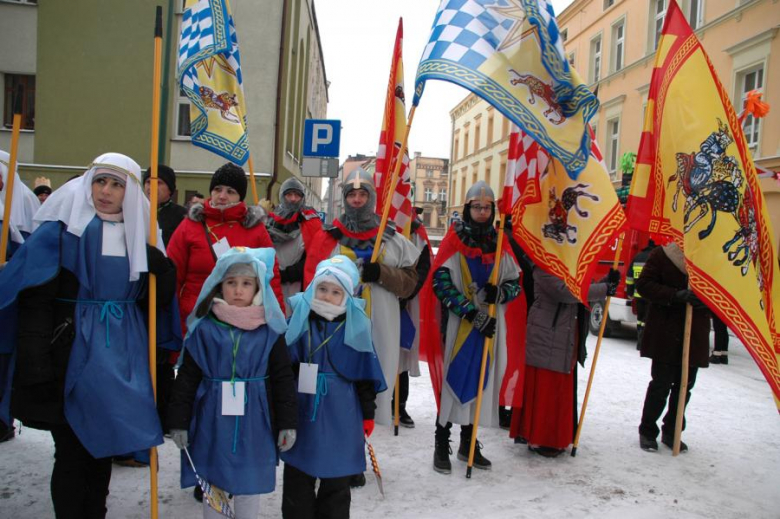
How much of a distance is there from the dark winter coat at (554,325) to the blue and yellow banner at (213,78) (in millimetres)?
2745

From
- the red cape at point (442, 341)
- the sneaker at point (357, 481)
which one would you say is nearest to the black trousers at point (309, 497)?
the sneaker at point (357, 481)

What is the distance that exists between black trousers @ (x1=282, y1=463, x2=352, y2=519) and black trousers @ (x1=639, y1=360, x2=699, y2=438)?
312cm

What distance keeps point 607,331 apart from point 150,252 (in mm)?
9880

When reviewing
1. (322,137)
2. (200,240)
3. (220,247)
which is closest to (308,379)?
(220,247)

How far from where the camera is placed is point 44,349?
2424 millimetres

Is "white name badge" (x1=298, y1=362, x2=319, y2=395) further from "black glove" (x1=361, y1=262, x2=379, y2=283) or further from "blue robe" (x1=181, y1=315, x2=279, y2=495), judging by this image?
"black glove" (x1=361, y1=262, x2=379, y2=283)

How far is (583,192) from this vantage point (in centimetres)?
421

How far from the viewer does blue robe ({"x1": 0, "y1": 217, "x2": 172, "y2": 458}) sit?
2.48 meters

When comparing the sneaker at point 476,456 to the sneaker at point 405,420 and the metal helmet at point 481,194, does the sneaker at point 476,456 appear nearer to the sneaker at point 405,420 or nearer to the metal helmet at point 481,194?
the sneaker at point 405,420

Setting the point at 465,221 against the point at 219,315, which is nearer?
the point at 219,315

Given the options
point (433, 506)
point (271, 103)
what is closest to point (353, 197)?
point (433, 506)

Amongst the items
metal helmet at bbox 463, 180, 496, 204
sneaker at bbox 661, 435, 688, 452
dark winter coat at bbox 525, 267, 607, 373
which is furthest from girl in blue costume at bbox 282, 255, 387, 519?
sneaker at bbox 661, 435, 688, 452

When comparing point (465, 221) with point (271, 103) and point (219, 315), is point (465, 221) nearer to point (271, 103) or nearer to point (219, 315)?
point (219, 315)

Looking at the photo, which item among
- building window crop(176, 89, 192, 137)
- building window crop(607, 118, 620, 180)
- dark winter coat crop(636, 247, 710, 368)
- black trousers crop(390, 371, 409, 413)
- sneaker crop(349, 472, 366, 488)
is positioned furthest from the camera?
building window crop(607, 118, 620, 180)
